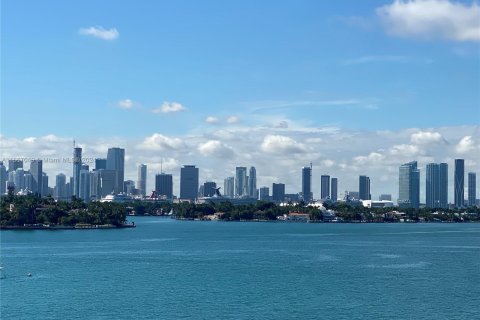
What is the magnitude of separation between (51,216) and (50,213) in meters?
0.55

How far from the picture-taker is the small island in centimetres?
12138

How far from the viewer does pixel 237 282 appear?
5359 cm

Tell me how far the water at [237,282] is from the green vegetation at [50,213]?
38.8 meters

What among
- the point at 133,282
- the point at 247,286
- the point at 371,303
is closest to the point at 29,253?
the point at 133,282

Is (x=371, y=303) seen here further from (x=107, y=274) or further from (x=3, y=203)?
(x=3, y=203)

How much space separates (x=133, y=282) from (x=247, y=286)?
8055mm

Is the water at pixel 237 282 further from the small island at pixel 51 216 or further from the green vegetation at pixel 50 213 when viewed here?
the green vegetation at pixel 50 213

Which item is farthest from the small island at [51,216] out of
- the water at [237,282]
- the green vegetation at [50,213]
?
the water at [237,282]

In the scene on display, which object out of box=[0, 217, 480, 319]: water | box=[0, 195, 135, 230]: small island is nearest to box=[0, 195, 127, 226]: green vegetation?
box=[0, 195, 135, 230]: small island

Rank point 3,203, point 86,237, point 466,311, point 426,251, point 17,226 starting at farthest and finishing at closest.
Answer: point 3,203 → point 17,226 → point 86,237 → point 426,251 → point 466,311

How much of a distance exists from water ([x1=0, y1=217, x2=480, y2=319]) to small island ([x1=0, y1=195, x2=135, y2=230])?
3819 centimetres

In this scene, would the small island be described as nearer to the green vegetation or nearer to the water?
the green vegetation

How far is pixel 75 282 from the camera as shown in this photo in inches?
2082

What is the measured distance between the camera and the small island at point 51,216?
398 ft
